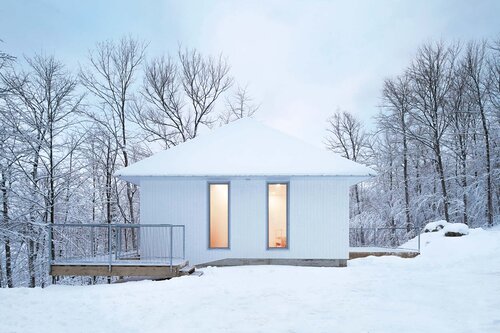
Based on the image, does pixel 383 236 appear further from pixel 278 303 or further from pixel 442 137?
pixel 278 303

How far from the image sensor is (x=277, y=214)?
1102 cm

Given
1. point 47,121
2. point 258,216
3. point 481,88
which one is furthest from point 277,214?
point 481,88

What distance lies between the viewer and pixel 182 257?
10516 mm

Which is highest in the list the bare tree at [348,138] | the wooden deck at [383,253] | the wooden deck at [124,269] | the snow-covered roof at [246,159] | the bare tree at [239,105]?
the bare tree at [239,105]

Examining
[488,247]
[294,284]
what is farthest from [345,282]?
[488,247]

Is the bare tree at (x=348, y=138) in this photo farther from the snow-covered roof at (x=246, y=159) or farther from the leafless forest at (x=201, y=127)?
the snow-covered roof at (x=246, y=159)

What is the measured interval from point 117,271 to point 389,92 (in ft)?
60.3

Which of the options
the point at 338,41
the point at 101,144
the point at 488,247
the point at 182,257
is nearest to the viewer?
the point at 182,257

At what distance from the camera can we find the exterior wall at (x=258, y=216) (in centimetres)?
1061

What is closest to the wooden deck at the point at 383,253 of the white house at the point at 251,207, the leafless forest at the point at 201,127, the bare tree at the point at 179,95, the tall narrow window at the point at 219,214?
the white house at the point at 251,207

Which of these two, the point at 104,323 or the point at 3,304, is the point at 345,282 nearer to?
the point at 104,323

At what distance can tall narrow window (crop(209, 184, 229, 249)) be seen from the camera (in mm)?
10852

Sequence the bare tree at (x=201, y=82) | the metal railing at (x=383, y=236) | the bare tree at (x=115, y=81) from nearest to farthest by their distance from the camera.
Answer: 1. the bare tree at (x=115, y=81)
2. the metal railing at (x=383, y=236)
3. the bare tree at (x=201, y=82)

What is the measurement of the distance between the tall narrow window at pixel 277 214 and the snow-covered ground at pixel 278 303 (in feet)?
4.75
